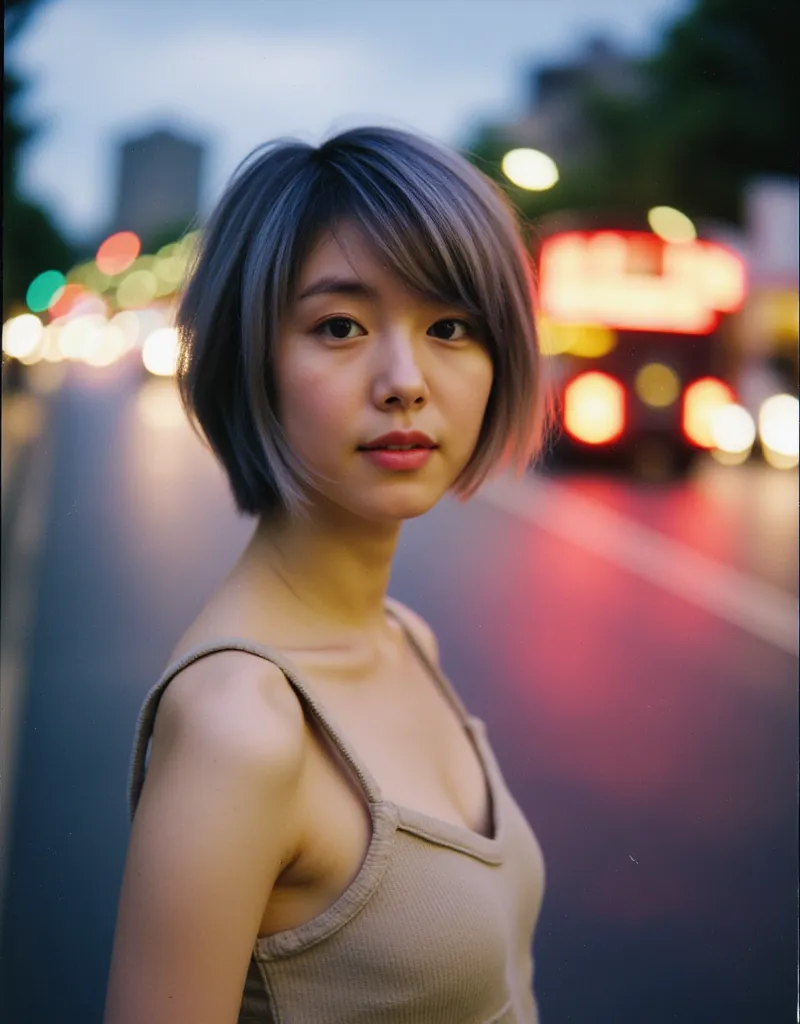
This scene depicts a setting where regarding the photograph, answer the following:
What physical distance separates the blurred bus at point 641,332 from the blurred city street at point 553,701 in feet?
12.2

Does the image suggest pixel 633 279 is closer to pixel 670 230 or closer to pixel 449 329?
pixel 670 230

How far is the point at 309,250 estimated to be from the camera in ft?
4.55

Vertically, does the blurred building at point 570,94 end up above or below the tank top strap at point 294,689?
above

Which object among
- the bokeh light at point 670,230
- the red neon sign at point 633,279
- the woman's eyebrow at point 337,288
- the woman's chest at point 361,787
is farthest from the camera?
the bokeh light at point 670,230

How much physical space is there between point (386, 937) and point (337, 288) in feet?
2.18

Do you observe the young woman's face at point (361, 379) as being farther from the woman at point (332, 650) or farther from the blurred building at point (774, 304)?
the blurred building at point (774, 304)

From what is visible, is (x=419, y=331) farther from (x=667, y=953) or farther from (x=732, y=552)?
(x=732, y=552)

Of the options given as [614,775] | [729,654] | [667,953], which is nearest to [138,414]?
[729,654]

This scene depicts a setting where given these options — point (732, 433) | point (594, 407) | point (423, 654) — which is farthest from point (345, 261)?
point (732, 433)

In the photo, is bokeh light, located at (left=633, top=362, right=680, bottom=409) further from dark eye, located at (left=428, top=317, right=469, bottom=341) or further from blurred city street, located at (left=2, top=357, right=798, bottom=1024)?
dark eye, located at (left=428, top=317, right=469, bottom=341)

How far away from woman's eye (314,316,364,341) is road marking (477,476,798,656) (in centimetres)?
478

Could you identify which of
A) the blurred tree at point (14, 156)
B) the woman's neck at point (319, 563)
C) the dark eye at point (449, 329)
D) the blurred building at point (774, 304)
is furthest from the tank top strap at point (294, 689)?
the blurred building at point (774, 304)

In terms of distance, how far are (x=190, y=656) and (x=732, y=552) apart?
10680 millimetres

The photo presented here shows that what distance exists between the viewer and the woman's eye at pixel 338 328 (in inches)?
54.7
